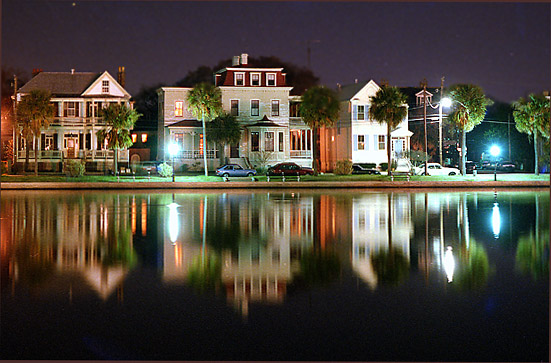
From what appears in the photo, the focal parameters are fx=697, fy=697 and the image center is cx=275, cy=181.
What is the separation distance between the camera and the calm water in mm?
8969

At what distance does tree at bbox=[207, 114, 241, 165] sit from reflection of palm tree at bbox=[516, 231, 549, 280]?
4773 centimetres

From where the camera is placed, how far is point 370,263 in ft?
50.1

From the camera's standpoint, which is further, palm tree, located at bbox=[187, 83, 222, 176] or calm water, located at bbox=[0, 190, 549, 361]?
palm tree, located at bbox=[187, 83, 222, 176]

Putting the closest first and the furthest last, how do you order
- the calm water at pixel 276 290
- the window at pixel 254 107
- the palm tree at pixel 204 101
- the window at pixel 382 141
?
1. the calm water at pixel 276 290
2. the palm tree at pixel 204 101
3. the window at pixel 254 107
4. the window at pixel 382 141

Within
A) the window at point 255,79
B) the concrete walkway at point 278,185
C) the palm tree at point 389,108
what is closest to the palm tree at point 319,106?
the palm tree at point 389,108

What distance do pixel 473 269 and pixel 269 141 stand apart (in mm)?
55556

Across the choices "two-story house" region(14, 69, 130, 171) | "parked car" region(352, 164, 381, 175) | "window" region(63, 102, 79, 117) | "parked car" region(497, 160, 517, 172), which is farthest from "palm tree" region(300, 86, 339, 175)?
"parked car" region(497, 160, 517, 172)

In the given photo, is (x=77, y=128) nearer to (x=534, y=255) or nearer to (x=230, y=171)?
(x=230, y=171)

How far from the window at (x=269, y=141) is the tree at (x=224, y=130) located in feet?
9.89

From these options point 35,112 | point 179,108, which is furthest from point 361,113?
point 35,112

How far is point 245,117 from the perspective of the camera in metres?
70.2

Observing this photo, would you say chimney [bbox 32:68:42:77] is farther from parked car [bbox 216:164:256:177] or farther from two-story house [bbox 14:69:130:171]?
parked car [bbox 216:164:256:177]

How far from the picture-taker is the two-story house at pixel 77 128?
7038cm

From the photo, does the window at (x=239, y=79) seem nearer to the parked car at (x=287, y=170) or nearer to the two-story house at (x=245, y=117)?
the two-story house at (x=245, y=117)
